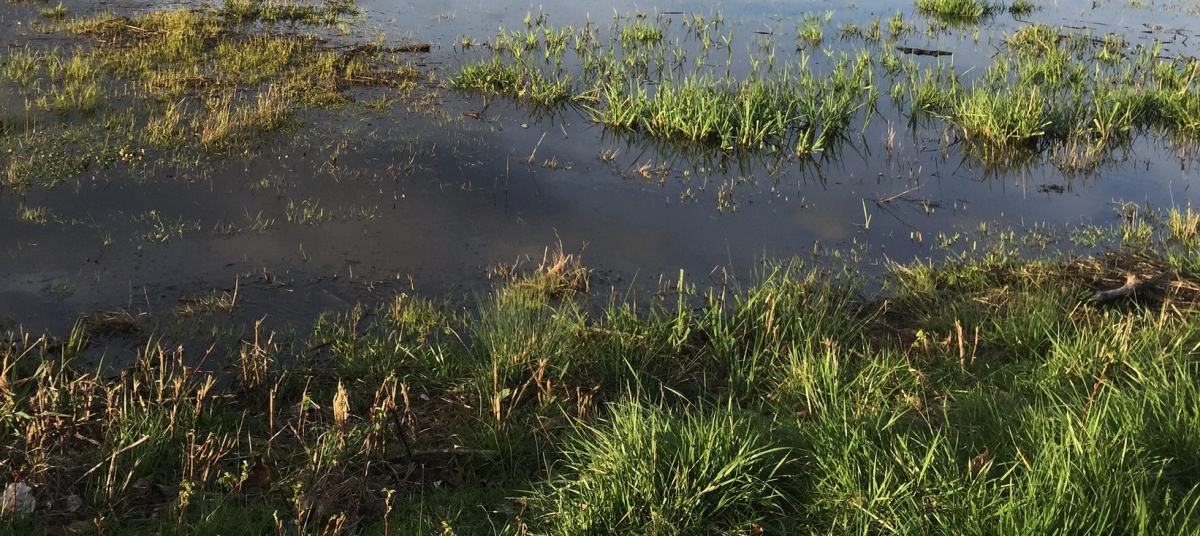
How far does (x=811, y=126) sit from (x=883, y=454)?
6.03 m

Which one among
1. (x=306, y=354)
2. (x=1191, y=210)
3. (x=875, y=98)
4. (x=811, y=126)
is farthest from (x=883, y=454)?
(x=875, y=98)

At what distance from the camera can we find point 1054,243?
646 cm

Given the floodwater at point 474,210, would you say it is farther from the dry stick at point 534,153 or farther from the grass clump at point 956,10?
the grass clump at point 956,10

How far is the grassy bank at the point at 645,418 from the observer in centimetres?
282

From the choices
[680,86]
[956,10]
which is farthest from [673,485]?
[956,10]

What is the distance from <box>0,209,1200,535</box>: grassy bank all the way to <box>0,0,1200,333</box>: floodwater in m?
0.45

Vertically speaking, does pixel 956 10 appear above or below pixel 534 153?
above

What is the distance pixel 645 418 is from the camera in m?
3.41

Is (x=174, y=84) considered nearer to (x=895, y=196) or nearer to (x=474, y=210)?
(x=474, y=210)

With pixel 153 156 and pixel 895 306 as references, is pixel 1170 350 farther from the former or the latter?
pixel 153 156

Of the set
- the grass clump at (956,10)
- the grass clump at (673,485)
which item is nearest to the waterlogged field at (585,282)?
the grass clump at (673,485)

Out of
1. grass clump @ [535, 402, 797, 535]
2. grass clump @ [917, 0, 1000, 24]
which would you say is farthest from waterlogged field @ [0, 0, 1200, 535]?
grass clump @ [917, 0, 1000, 24]

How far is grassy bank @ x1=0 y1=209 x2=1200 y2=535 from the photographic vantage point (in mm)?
2824

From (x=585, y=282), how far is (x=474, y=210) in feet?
5.09
